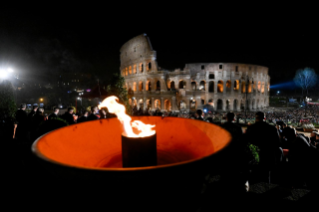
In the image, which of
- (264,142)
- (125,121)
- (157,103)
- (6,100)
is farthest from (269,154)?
(157,103)

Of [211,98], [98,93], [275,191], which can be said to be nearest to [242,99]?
[211,98]

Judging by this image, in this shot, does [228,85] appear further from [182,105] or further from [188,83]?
[182,105]

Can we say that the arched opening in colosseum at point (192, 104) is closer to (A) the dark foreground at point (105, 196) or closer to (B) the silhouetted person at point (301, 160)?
(B) the silhouetted person at point (301, 160)

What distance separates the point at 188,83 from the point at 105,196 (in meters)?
31.9

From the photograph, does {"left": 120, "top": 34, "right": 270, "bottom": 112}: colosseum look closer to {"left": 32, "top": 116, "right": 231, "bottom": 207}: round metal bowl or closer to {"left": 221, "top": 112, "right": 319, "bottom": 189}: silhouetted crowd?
{"left": 221, "top": 112, "right": 319, "bottom": 189}: silhouetted crowd

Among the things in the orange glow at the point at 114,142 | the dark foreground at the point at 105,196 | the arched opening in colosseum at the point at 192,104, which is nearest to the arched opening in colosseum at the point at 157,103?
the arched opening in colosseum at the point at 192,104

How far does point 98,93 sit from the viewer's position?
1436 cm

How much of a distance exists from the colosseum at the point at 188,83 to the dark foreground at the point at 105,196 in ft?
92.4

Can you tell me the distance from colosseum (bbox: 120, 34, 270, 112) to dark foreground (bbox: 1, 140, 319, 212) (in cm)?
2815

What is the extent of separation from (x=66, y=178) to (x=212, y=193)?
1451 mm

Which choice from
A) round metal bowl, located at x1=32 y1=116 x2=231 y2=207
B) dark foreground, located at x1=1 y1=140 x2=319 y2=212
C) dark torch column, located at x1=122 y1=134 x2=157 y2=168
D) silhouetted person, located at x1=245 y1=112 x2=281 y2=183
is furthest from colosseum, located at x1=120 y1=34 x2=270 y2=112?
dark torch column, located at x1=122 y1=134 x2=157 y2=168

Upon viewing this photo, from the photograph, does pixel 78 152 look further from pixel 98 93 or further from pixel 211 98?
pixel 211 98

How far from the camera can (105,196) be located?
92 centimetres

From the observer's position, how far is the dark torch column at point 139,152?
1729 millimetres
